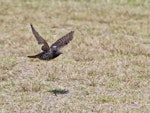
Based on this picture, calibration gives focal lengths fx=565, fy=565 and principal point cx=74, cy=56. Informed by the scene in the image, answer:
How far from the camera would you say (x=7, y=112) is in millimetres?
8516

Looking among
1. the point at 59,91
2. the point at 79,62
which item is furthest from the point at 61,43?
the point at 79,62

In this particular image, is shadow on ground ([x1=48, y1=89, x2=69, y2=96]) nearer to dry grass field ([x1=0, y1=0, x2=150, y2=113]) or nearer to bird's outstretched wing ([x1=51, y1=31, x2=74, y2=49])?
dry grass field ([x1=0, y1=0, x2=150, y2=113])

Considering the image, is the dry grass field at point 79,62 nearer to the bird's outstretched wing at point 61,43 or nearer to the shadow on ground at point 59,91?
the shadow on ground at point 59,91

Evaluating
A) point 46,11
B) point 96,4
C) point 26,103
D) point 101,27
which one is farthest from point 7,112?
point 96,4

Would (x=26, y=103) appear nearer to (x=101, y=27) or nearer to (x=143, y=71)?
(x=143, y=71)

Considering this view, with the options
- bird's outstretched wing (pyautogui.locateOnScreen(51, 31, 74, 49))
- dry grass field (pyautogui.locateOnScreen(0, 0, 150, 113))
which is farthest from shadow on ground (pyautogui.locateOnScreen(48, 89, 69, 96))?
bird's outstretched wing (pyautogui.locateOnScreen(51, 31, 74, 49))

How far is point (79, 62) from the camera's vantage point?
12.0 meters

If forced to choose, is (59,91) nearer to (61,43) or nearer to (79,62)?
(61,43)

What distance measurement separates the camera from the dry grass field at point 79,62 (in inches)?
359

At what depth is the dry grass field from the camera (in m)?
9.12

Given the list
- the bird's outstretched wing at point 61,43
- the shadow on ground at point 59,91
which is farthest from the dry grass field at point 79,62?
the bird's outstretched wing at point 61,43

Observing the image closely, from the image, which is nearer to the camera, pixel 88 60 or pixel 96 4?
pixel 88 60

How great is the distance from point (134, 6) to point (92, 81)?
34.6 ft

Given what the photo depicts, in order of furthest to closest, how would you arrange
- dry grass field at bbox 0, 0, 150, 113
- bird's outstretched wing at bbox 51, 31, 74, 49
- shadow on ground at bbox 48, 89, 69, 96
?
shadow on ground at bbox 48, 89, 69, 96 → bird's outstretched wing at bbox 51, 31, 74, 49 → dry grass field at bbox 0, 0, 150, 113
